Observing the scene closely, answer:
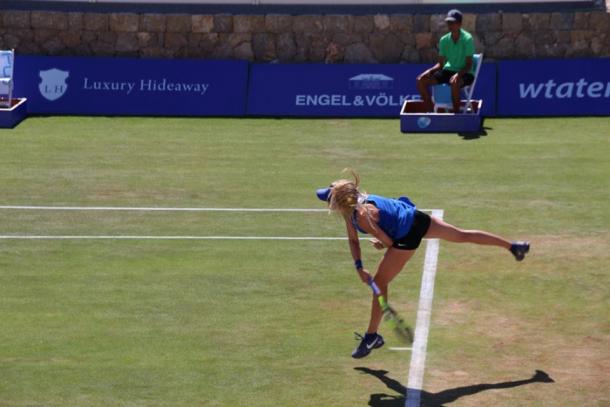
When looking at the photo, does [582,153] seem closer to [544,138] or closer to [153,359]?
[544,138]

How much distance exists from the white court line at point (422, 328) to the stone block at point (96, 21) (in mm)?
14456

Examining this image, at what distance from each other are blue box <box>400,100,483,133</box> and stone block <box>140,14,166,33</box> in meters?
6.90

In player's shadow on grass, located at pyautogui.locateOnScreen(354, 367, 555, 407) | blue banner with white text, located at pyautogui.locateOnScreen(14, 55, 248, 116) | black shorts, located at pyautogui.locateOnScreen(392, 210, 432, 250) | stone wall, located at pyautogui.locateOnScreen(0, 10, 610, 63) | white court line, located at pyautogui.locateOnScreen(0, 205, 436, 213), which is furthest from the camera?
stone wall, located at pyautogui.locateOnScreen(0, 10, 610, 63)

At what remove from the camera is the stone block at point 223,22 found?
2958 centimetres

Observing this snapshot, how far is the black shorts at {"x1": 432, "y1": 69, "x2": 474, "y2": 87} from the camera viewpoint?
25.4 m

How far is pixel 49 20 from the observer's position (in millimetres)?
30000

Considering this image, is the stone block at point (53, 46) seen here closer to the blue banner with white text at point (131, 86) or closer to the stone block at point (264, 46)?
the blue banner with white text at point (131, 86)

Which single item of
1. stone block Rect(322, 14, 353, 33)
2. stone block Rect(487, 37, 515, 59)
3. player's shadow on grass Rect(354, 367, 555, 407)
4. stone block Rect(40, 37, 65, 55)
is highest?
stone block Rect(322, 14, 353, 33)

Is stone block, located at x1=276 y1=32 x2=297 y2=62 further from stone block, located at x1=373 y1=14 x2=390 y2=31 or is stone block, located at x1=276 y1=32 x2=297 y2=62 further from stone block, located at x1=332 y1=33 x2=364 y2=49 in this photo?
stone block, located at x1=373 y1=14 x2=390 y2=31

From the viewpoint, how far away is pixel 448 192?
20.7 m

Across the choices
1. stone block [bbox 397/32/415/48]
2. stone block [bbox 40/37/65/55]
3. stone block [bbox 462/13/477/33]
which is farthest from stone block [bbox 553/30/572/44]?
stone block [bbox 40/37/65/55]

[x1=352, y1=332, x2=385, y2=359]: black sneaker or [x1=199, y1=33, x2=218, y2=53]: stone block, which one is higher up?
[x1=199, y1=33, x2=218, y2=53]: stone block

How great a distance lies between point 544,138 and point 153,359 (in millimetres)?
13486

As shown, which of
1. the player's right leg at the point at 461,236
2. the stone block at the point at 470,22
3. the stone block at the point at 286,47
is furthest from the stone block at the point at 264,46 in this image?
the player's right leg at the point at 461,236
